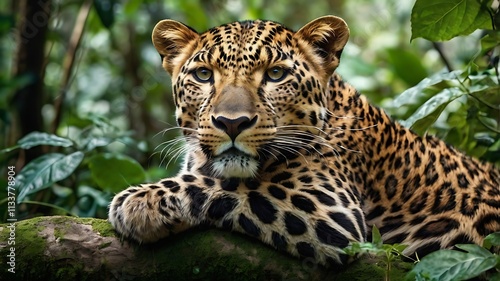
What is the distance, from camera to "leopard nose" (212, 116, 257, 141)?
4836 mm

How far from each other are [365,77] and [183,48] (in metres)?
6.29

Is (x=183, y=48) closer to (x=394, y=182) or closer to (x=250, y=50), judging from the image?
(x=250, y=50)

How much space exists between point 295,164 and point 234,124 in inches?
25.7

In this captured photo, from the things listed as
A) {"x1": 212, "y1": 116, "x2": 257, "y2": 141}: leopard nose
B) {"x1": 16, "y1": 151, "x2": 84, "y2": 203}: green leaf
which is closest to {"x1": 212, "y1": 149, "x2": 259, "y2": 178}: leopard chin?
{"x1": 212, "y1": 116, "x2": 257, "y2": 141}: leopard nose

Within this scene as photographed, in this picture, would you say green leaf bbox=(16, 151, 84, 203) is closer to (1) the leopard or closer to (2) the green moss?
(1) the leopard

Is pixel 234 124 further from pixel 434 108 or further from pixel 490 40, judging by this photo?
pixel 490 40

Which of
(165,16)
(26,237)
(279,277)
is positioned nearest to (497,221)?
(279,277)

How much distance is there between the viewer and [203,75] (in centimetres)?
545

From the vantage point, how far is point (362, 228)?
4980mm

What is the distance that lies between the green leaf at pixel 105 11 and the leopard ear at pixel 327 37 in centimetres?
330

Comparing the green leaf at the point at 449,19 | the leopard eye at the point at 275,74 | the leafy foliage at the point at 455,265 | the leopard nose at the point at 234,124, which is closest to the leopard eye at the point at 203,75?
the leopard eye at the point at 275,74

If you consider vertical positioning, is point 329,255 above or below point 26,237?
above

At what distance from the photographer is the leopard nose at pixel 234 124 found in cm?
484

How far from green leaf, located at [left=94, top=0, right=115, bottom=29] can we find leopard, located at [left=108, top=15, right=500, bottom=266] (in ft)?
8.33
